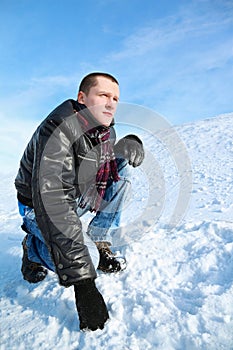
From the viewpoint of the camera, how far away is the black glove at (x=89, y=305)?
1.50 meters

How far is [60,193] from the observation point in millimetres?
1566

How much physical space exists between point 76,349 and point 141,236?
4.17 feet

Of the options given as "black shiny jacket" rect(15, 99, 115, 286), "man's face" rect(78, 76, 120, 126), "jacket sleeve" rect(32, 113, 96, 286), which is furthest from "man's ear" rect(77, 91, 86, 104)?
"jacket sleeve" rect(32, 113, 96, 286)

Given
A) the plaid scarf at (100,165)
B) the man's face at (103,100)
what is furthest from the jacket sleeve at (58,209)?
the man's face at (103,100)

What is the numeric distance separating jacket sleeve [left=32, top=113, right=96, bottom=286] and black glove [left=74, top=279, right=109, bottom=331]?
58 millimetres

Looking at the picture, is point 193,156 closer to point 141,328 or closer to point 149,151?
point 149,151

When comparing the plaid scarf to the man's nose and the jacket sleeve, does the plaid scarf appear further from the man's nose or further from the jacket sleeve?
the jacket sleeve

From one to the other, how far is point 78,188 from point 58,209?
0.49m

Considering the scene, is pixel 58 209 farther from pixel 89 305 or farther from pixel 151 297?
pixel 151 297

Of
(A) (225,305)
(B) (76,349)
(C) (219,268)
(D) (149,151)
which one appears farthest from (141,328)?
(D) (149,151)

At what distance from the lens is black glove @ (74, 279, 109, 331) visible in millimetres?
1503

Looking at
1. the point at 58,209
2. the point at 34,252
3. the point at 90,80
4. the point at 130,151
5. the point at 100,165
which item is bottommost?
the point at 34,252

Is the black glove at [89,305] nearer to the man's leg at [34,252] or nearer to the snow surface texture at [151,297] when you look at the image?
the snow surface texture at [151,297]

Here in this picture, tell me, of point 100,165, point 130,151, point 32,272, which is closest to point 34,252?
point 32,272
